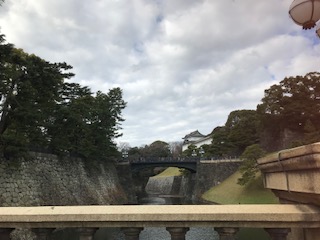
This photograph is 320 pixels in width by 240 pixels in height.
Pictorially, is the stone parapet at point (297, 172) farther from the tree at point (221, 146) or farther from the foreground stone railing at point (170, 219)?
the tree at point (221, 146)

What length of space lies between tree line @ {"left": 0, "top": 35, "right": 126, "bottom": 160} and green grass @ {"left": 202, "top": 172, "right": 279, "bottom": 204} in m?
15.8

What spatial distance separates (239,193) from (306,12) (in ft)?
113

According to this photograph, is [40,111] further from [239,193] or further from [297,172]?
[239,193]

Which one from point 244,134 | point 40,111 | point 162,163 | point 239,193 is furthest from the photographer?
point 244,134

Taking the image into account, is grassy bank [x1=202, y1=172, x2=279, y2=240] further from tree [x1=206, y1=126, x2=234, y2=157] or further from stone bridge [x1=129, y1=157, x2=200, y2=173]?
tree [x1=206, y1=126, x2=234, y2=157]

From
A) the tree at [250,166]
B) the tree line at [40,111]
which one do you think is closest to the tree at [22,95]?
the tree line at [40,111]

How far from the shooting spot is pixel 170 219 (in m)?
2.88

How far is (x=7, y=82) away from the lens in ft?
58.7

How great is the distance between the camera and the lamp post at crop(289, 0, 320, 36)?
11.4ft

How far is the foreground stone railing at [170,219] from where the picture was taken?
9.12ft

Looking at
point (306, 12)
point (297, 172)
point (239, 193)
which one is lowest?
point (239, 193)

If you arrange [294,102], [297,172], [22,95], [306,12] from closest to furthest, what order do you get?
[297,172], [306,12], [22,95], [294,102]

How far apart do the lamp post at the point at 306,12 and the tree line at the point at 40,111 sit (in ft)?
54.7

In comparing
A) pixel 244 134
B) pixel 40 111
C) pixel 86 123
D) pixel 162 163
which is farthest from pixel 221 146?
pixel 40 111
